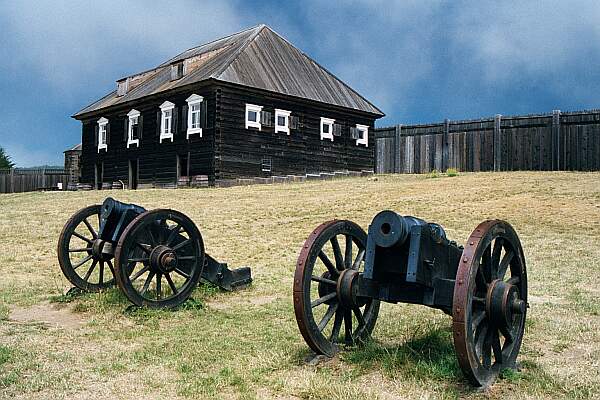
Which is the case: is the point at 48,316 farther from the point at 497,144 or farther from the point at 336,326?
the point at 497,144

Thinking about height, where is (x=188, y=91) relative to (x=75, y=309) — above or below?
above

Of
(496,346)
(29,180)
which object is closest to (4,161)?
(29,180)

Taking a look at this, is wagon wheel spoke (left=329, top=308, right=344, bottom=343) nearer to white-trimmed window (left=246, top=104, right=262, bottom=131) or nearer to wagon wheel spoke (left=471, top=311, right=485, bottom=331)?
wagon wheel spoke (left=471, top=311, right=485, bottom=331)

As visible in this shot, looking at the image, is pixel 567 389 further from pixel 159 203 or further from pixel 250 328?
pixel 159 203

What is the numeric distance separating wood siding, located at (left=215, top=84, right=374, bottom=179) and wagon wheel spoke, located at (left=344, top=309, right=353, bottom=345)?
20.6 metres

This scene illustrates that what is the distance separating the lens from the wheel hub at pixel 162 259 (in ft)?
23.8

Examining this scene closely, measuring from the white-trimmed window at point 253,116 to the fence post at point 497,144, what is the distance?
34.2ft

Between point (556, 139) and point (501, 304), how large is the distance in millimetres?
22308

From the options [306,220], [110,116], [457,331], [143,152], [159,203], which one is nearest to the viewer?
[457,331]

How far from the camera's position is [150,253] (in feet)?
23.9

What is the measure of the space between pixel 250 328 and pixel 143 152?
81.9ft

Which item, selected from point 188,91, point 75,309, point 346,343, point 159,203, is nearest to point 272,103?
point 188,91

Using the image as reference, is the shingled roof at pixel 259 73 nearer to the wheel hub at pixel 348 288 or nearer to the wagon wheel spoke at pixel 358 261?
the wagon wheel spoke at pixel 358 261

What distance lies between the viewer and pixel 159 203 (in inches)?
783
